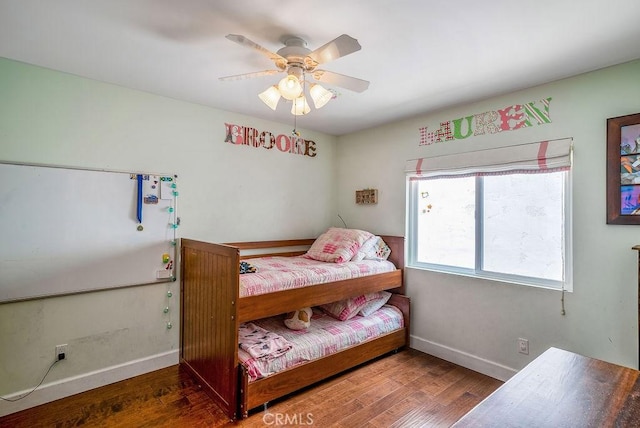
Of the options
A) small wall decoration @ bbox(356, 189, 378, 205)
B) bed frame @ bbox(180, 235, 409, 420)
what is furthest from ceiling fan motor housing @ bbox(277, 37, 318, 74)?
small wall decoration @ bbox(356, 189, 378, 205)

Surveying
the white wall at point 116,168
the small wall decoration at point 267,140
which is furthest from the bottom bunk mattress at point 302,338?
the small wall decoration at point 267,140

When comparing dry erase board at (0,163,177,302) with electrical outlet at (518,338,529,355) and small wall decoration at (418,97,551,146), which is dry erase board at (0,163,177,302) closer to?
small wall decoration at (418,97,551,146)

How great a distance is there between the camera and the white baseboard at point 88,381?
2154 millimetres

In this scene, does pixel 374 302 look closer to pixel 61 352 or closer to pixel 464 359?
pixel 464 359

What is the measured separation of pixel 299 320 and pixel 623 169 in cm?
252

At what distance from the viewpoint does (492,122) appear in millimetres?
2705

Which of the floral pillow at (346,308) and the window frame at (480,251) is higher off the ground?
the window frame at (480,251)

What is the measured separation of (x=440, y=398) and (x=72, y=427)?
8.07 ft

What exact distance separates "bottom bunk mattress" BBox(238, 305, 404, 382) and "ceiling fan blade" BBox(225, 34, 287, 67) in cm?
187

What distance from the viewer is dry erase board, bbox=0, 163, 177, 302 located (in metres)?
2.16

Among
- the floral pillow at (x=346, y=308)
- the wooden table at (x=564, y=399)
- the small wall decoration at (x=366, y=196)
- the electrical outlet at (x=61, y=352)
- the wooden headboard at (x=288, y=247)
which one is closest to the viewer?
the wooden table at (x=564, y=399)

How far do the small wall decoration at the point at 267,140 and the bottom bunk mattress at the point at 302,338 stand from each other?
1.80 meters

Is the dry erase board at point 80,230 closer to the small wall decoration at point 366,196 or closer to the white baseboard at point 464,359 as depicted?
the small wall decoration at point 366,196

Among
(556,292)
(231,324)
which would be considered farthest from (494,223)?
(231,324)
